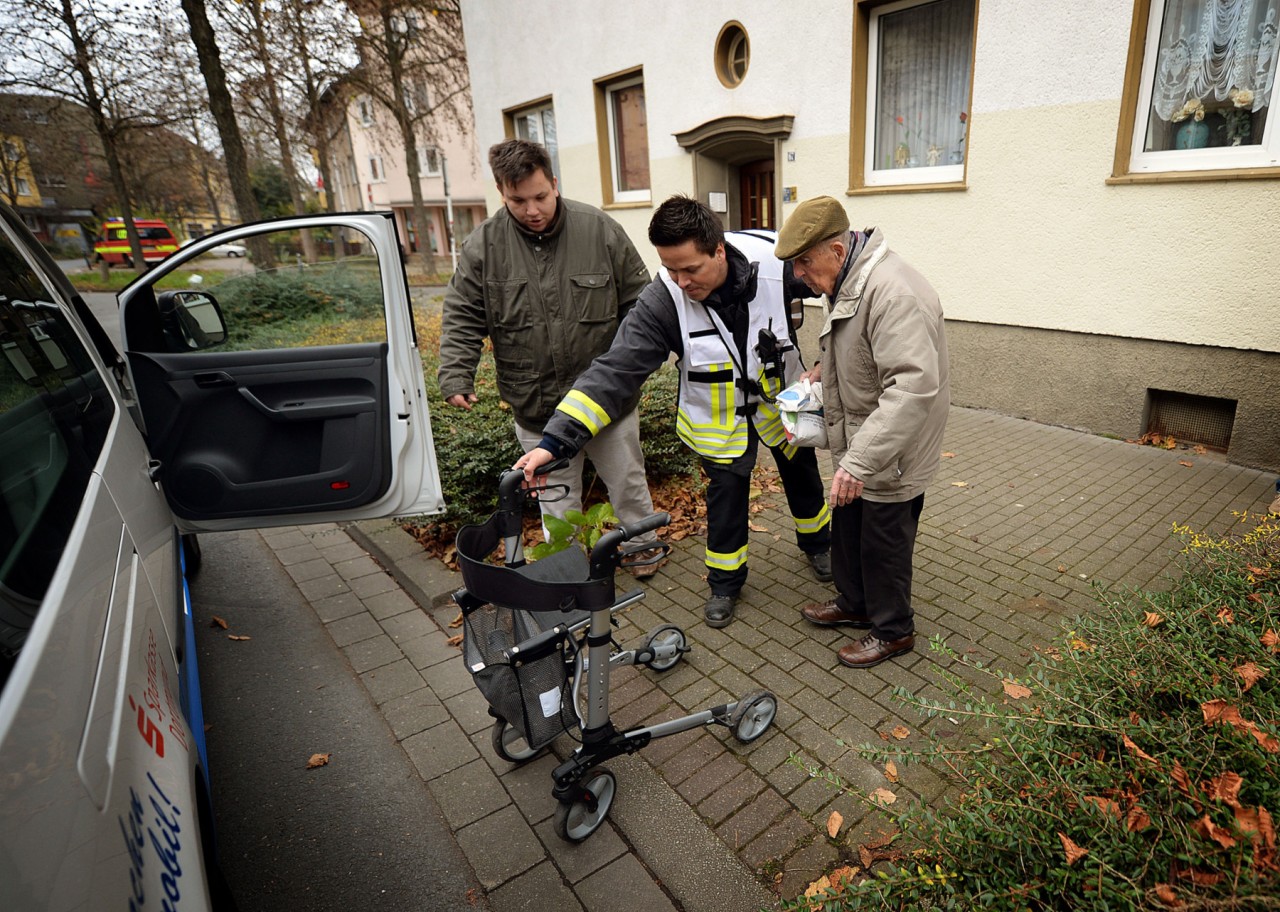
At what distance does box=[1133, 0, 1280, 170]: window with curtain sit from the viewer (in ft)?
15.7

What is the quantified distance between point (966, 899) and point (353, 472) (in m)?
3.07

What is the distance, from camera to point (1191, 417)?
18.0 ft

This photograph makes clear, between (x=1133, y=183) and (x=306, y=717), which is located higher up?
(x=1133, y=183)

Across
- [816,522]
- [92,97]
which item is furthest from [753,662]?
[92,97]

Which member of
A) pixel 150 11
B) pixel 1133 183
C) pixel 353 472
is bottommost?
pixel 353 472

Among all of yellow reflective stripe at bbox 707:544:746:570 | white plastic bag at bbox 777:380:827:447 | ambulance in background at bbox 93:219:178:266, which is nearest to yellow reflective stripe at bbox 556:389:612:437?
Result: white plastic bag at bbox 777:380:827:447

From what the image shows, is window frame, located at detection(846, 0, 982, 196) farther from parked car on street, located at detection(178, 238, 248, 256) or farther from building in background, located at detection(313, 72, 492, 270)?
building in background, located at detection(313, 72, 492, 270)

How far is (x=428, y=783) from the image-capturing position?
8.53 feet

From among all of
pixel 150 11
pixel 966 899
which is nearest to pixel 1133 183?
pixel 966 899

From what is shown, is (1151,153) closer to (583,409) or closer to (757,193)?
(757,193)

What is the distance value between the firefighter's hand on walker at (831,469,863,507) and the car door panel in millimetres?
2197

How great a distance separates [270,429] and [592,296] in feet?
5.67

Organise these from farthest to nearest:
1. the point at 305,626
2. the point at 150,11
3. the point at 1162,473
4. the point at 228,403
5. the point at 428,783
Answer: the point at 150,11, the point at 1162,473, the point at 305,626, the point at 228,403, the point at 428,783

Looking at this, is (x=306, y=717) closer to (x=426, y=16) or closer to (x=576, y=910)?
(x=576, y=910)
